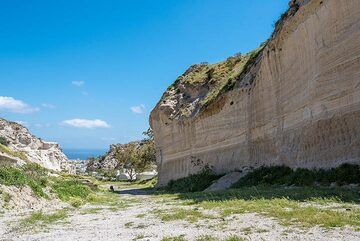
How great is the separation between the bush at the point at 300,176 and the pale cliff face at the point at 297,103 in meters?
0.49

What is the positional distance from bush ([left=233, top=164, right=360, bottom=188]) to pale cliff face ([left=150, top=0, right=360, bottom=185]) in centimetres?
49

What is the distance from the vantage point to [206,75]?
132 ft

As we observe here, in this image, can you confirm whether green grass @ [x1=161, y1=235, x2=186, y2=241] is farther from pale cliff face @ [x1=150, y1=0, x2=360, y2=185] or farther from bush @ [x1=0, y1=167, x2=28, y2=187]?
bush @ [x1=0, y1=167, x2=28, y2=187]

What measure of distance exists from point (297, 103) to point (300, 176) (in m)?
4.18

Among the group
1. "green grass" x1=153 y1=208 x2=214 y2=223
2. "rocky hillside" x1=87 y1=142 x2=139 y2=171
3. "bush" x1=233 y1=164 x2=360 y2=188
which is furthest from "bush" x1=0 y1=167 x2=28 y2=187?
"rocky hillside" x1=87 y1=142 x2=139 y2=171

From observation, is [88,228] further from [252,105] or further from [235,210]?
[252,105]

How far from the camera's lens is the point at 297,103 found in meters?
20.6

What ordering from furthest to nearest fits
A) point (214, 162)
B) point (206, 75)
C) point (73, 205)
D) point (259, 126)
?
point (206, 75) → point (214, 162) → point (259, 126) → point (73, 205)

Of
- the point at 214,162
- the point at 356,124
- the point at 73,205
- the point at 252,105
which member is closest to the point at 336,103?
the point at 356,124

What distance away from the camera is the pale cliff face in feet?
54.1

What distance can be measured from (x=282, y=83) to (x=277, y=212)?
44.6 ft

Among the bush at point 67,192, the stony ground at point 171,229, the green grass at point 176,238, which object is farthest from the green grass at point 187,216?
the bush at point 67,192

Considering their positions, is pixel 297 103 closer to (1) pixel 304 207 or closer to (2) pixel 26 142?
(1) pixel 304 207

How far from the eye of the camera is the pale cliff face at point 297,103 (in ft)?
54.1
